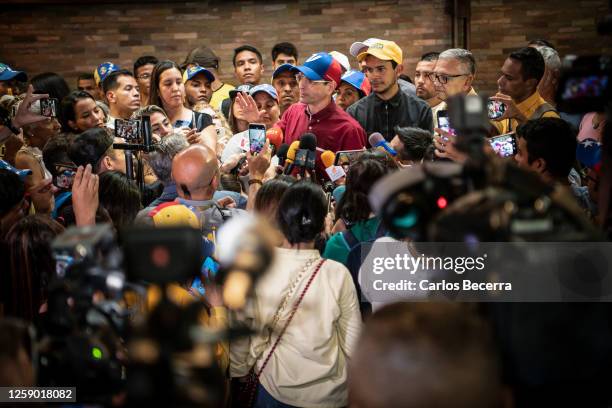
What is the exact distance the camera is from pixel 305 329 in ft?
9.68

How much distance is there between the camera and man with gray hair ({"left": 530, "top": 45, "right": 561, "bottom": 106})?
6020mm

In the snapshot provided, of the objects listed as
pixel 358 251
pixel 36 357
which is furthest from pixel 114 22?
pixel 36 357

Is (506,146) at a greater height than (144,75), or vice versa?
(144,75)

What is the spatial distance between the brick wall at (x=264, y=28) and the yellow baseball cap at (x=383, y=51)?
11.1 ft

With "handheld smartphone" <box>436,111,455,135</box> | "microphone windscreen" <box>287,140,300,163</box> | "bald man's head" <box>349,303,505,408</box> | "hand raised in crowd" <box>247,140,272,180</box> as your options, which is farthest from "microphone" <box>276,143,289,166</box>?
"bald man's head" <box>349,303,505,408</box>

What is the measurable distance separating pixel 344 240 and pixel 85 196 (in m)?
1.23

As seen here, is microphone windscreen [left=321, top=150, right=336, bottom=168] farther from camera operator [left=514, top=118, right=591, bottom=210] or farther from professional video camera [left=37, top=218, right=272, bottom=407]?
professional video camera [left=37, top=218, right=272, bottom=407]

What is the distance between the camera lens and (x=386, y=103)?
19.5 feet

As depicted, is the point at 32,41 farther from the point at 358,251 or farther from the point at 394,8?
the point at 358,251

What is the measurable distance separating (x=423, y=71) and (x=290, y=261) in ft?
13.8

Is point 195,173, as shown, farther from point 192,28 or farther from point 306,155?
point 192,28

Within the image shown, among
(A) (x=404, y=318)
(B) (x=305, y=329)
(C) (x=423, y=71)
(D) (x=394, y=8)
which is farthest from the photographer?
(D) (x=394, y=8)

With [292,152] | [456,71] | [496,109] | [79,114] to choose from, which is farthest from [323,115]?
[79,114]

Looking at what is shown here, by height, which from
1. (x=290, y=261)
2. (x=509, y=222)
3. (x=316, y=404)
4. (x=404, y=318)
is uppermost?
(x=509, y=222)
